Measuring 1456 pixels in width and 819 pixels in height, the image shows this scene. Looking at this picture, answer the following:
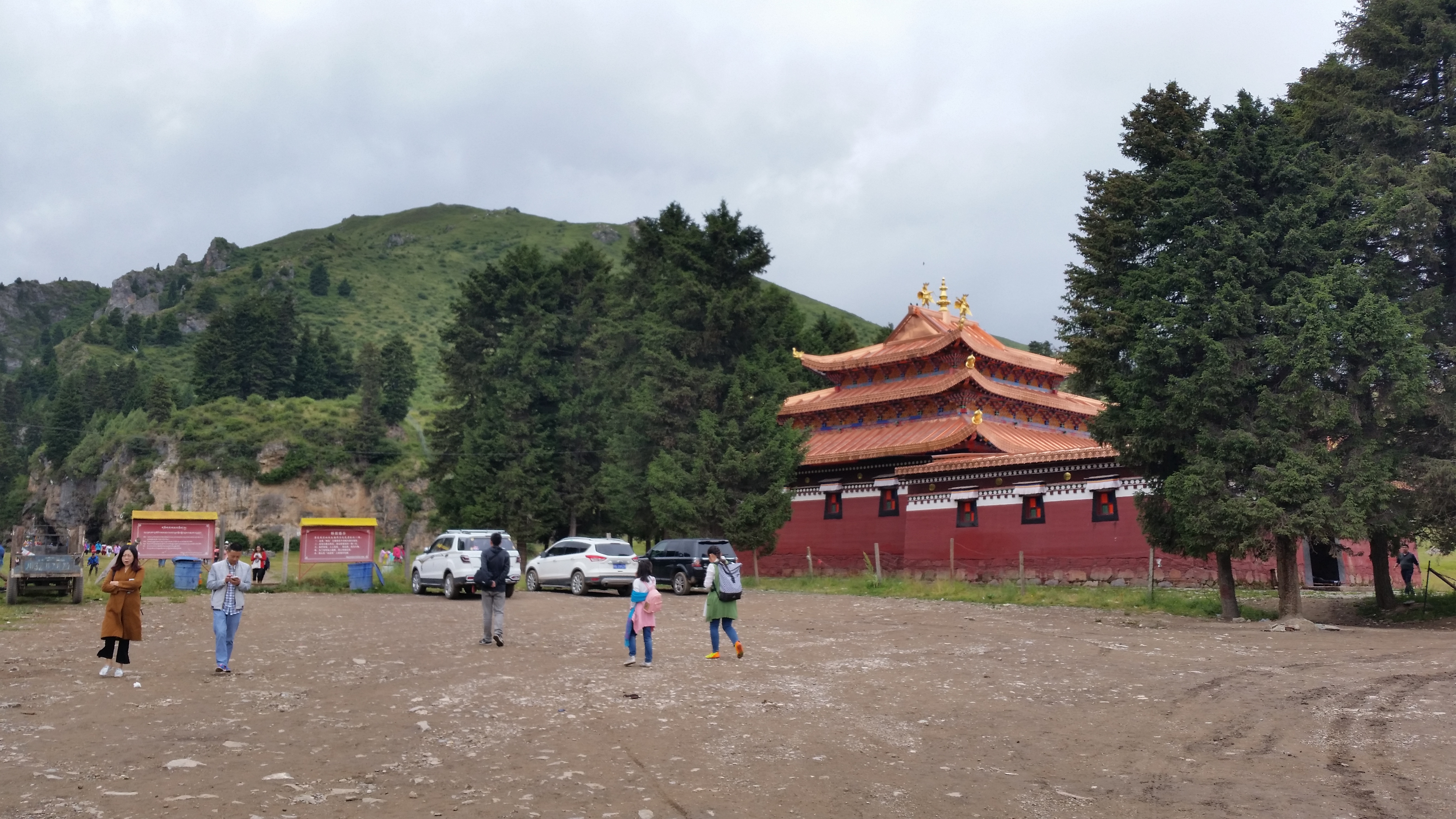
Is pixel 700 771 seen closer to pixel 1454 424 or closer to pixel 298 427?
pixel 1454 424

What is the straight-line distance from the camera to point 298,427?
91125mm

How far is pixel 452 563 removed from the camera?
30172 mm

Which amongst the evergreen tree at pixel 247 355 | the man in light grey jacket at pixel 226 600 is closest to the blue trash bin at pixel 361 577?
the man in light grey jacket at pixel 226 600

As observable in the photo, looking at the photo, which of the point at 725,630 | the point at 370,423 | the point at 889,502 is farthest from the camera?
the point at 370,423

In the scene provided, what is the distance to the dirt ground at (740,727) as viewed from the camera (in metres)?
7.96

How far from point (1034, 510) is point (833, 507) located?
368 inches

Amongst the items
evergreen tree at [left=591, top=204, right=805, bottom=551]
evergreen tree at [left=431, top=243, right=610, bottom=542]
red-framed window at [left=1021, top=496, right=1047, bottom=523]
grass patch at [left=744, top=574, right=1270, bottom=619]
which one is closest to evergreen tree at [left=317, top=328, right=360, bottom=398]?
evergreen tree at [left=431, top=243, right=610, bottom=542]

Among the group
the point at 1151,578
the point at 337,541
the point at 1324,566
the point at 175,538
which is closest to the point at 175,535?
the point at 175,538

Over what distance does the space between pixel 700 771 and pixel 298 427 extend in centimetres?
9007

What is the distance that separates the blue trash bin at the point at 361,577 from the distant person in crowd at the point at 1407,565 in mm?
29449

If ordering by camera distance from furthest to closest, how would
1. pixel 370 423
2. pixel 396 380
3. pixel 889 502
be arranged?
pixel 396 380 → pixel 370 423 → pixel 889 502

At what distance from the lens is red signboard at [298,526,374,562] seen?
3198cm

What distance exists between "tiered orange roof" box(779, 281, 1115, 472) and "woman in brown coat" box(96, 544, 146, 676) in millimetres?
26633

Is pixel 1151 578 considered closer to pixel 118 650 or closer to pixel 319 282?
pixel 118 650
